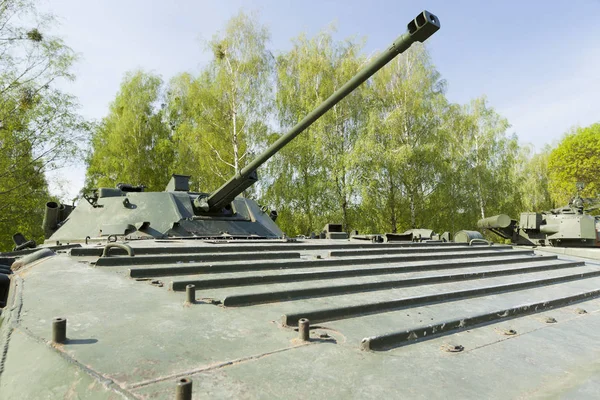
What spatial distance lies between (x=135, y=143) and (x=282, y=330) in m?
29.4

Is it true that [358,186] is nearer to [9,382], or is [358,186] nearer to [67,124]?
[67,124]

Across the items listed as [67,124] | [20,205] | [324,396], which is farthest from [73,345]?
[20,205]

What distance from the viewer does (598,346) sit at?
7.57ft

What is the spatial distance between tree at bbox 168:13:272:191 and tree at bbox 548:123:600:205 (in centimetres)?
2406

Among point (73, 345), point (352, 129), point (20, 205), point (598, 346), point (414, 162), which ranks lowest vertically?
point (598, 346)

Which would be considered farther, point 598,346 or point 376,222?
point 376,222

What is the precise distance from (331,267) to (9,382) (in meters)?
2.67

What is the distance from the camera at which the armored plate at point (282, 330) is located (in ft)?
5.25

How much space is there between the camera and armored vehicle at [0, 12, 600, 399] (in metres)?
1.61

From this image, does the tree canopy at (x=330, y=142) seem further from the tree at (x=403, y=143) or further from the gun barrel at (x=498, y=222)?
the gun barrel at (x=498, y=222)

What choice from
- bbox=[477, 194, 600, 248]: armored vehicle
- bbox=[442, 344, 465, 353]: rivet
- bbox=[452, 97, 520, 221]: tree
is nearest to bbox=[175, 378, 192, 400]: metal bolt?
bbox=[442, 344, 465, 353]: rivet

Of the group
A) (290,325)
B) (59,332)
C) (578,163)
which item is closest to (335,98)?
(290,325)

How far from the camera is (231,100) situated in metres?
22.3

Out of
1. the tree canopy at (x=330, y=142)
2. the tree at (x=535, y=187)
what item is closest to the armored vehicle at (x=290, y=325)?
the tree canopy at (x=330, y=142)
